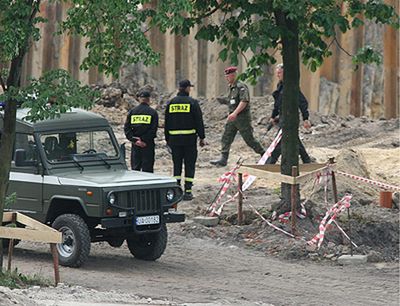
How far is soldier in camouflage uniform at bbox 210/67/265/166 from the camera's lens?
23.5 metres

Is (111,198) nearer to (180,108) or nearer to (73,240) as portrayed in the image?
(73,240)

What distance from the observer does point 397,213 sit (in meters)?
21.0

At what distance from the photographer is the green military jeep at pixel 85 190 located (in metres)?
16.4

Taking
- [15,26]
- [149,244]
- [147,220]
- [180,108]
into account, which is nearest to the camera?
[15,26]

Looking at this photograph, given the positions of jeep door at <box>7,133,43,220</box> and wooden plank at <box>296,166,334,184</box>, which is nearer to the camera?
jeep door at <box>7,133,43,220</box>

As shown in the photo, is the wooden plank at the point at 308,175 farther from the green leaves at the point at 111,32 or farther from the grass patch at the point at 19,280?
the grass patch at the point at 19,280

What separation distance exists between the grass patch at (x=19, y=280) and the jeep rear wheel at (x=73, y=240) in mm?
1388

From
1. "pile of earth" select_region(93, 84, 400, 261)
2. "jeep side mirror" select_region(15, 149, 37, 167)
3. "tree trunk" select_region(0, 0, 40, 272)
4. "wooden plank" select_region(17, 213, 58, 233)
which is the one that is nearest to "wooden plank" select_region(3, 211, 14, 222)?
"wooden plank" select_region(17, 213, 58, 233)

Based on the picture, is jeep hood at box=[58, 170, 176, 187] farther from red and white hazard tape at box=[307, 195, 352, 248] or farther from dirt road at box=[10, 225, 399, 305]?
red and white hazard tape at box=[307, 195, 352, 248]

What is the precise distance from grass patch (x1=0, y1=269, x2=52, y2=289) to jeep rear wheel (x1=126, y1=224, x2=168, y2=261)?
2.54 m

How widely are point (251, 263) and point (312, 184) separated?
4.66m

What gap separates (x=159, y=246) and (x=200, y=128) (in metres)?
4.70

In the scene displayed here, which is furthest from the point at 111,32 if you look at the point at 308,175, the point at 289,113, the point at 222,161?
the point at 222,161

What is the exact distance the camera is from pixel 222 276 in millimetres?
16703
